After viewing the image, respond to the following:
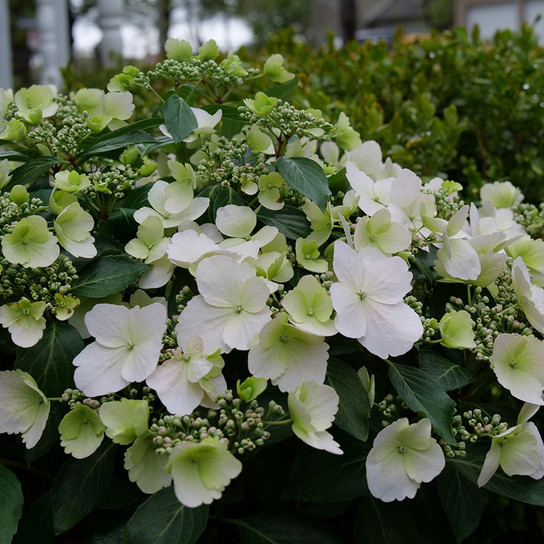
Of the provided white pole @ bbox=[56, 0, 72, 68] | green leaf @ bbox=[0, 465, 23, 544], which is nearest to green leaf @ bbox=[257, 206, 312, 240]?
green leaf @ bbox=[0, 465, 23, 544]

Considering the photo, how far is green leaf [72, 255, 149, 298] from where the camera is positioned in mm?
1200

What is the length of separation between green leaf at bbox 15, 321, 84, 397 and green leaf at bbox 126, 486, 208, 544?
0.85 ft

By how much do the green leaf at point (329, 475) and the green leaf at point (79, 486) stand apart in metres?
0.33

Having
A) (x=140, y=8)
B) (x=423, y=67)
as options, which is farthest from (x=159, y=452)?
(x=140, y=8)

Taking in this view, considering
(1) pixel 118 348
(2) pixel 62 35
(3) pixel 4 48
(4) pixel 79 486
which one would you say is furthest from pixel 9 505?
(2) pixel 62 35

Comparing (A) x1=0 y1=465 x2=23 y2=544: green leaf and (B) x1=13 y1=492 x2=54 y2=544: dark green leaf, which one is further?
(B) x1=13 y1=492 x2=54 y2=544: dark green leaf

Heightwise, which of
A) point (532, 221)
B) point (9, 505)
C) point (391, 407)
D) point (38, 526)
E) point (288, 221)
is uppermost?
point (288, 221)

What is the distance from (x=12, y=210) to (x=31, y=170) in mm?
199

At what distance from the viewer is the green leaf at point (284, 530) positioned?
1227 mm

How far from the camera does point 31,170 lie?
1.36m

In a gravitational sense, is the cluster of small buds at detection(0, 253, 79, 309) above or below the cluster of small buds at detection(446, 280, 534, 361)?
above

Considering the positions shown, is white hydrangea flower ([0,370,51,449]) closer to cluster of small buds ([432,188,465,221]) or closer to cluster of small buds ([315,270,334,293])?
cluster of small buds ([315,270,334,293])

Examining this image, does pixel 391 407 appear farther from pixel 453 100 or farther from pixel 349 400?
pixel 453 100

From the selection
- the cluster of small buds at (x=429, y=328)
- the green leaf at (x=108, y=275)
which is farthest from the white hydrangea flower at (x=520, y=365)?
the green leaf at (x=108, y=275)
